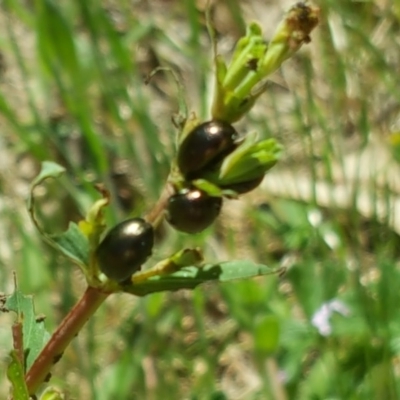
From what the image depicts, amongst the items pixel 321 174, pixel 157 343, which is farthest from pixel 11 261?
pixel 321 174

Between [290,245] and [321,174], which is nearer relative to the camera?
[290,245]

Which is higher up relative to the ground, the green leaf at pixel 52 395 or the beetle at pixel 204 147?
the beetle at pixel 204 147

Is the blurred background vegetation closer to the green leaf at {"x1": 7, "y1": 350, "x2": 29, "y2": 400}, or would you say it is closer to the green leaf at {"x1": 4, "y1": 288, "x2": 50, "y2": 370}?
the green leaf at {"x1": 4, "y1": 288, "x2": 50, "y2": 370}

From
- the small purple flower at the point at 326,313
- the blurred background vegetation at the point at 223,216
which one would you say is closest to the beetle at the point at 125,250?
the blurred background vegetation at the point at 223,216

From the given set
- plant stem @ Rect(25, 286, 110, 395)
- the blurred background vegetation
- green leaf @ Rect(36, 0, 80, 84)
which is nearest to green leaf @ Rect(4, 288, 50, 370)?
plant stem @ Rect(25, 286, 110, 395)

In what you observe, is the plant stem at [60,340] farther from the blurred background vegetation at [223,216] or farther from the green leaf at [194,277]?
the blurred background vegetation at [223,216]

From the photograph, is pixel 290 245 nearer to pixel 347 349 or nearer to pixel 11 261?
pixel 347 349
